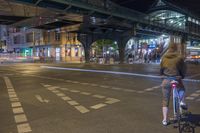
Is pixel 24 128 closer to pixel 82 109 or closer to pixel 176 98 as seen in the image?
pixel 82 109

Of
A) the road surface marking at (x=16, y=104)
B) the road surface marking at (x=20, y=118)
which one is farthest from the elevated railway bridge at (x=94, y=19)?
the road surface marking at (x=20, y=118)

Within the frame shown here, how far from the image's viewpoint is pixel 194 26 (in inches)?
2557

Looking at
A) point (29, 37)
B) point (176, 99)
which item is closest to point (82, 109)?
point (176, 99)

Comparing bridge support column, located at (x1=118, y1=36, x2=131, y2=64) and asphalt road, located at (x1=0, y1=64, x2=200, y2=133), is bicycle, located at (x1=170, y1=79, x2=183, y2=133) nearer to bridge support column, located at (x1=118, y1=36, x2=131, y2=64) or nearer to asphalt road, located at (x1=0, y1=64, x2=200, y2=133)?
asphalt road, located at (x1=0, y1=64, x2=200, y2=133)

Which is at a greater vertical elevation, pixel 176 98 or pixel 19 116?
pixel 176 98

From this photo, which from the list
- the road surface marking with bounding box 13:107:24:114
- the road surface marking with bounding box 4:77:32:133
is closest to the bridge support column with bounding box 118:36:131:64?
the road surface marking with bounding box 4:77:32:133

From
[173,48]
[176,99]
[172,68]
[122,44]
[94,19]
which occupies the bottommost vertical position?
[176,99]

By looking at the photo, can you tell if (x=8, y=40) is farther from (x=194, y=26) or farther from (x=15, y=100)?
(x=15, y=100)

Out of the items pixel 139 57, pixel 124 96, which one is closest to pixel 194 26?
pixel 139 57

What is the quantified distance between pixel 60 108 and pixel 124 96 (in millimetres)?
3125

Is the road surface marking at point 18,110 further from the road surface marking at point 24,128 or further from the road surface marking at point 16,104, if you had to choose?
the road surface marking at point 24,128

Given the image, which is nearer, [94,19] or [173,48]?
[173,48]

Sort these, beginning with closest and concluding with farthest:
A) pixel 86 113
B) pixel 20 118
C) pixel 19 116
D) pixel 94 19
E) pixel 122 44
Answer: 1. pixel 20 118
2. pixel 19 116
3. pixel 86 113
4. pixel 94 19
5. pixel 122 44

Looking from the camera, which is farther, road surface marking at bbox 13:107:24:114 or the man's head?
road surface marking at bbox 13:107:24:114
